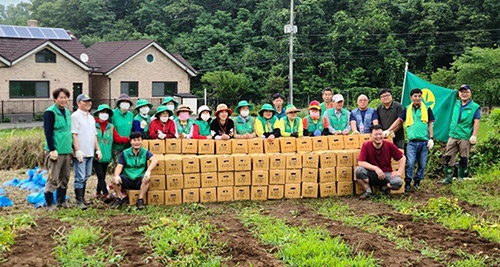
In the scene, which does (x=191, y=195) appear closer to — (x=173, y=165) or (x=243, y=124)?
(x=173, y=165)

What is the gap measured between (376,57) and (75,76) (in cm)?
2260

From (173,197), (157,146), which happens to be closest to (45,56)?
(157,146)

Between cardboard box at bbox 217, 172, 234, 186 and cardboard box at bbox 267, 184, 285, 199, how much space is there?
2.00 ft

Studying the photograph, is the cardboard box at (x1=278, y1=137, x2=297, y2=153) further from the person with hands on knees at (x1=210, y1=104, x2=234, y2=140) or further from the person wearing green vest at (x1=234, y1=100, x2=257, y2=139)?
the person with hands on knees at (x1=210, y1=104, x2=234, y2=140)

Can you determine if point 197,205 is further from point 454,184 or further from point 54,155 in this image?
point 454,184

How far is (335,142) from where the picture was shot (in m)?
8.30

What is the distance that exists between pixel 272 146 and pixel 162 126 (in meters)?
1.81

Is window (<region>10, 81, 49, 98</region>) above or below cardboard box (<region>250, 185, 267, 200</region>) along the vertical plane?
above

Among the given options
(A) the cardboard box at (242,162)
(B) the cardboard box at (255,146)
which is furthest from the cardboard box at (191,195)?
(B) the cardboard box at (255,146)

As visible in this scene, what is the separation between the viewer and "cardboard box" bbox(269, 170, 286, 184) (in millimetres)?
7820

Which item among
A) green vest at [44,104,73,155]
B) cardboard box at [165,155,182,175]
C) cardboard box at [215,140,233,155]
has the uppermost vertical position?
green vest at [44,104,73,155]

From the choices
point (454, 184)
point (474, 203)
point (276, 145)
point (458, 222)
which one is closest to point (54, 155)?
point (276, 145)

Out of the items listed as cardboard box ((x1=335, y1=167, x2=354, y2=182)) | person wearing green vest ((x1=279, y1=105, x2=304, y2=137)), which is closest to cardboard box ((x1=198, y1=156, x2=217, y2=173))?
person wearing green vest ((x1=279, y1=105, x2=304, y2=137))

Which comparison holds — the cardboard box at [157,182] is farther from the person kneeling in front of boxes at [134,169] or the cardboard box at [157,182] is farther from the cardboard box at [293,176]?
the cardboard box at [293,176]
